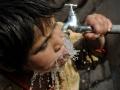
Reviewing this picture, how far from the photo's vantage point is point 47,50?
190 centimetres

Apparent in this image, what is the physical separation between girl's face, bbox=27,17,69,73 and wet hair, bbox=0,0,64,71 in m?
0.04

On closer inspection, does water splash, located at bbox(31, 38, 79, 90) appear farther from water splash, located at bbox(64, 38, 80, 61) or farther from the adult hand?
the adult hand

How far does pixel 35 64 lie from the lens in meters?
1.95

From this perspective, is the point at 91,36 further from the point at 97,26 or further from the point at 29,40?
the point at 29,40

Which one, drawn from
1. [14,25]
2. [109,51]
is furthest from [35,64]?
[109,51]

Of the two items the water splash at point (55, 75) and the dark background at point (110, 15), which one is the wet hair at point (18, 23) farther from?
the dark background at point (110, 15)

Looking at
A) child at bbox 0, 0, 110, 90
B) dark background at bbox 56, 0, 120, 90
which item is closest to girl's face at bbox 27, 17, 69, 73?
child at bbox 0, 0, 110, 90

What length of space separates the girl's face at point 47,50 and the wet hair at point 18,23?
4 cm

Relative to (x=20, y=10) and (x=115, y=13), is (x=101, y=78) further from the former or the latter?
(x=20, y=10)

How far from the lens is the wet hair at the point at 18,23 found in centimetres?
176

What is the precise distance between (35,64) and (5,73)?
19 cm

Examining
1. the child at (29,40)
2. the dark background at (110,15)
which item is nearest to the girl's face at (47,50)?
the child at (29,40)

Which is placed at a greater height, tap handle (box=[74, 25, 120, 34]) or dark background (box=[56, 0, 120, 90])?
dark background (box=[56, 0, 120, 90])

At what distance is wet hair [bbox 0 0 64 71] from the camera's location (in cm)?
176
